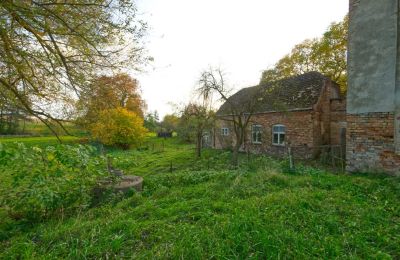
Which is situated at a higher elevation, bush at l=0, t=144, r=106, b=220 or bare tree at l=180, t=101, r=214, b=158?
bare tree at l=180, t=101, r=214, b=158

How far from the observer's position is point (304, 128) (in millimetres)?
13539

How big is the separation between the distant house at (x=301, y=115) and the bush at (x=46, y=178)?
28.4ft

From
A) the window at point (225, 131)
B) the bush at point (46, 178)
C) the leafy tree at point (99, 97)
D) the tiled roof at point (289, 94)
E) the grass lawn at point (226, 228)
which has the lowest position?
the grass lawn at point (226, 228)

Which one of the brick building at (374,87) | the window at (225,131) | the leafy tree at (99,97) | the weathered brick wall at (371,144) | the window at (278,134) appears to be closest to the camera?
the leafy tree at (99,97)

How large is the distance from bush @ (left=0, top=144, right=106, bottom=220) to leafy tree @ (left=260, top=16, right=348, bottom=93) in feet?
56.1

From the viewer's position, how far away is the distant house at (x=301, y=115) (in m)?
13.1

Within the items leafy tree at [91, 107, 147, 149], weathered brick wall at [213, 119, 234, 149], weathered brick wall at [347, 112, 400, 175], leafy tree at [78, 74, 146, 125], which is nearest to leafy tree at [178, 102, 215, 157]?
weathered brick wall at [213, 119, 234, 149]

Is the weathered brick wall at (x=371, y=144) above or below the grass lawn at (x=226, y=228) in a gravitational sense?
above

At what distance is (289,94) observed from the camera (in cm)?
1527

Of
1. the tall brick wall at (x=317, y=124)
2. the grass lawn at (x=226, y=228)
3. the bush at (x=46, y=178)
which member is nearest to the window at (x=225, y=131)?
the tall brick wall at (x=317, y=124)

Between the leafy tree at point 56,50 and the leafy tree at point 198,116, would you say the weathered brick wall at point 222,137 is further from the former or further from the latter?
the leafy tree at point 56,50

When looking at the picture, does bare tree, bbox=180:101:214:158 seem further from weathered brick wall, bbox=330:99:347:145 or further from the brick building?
the brick building

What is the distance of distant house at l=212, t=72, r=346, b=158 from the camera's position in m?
13.1

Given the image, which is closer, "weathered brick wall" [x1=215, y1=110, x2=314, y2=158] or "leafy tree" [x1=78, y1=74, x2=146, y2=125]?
"leafy tree" [x1=78, y1=74, x2=146, y2=125]
